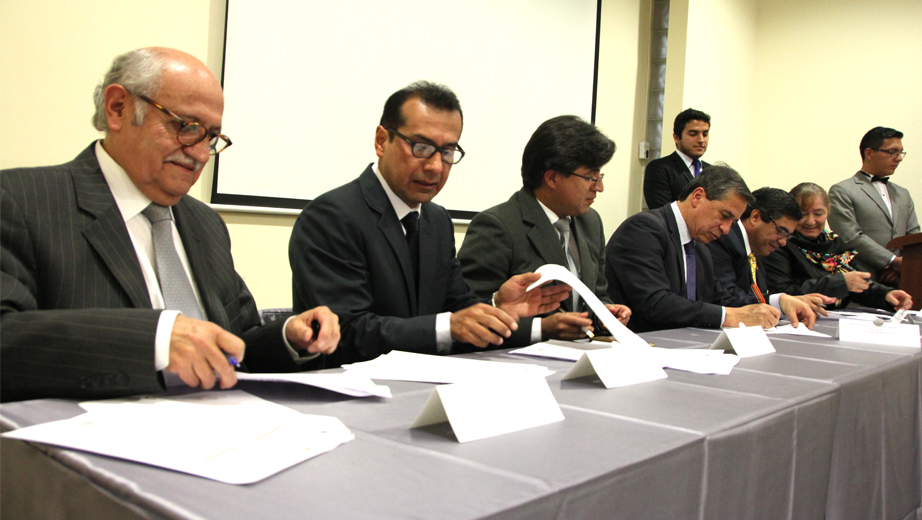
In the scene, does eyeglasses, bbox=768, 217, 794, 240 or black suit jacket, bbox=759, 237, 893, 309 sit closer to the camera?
eyeglasses, bbox=768, 217, 794, 240

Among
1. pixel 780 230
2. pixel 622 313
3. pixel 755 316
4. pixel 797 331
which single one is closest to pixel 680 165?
pixel 780 230

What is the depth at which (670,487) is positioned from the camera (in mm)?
855

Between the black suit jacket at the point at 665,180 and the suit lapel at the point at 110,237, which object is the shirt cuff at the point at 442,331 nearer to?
the suit lapel at the point at 110,237

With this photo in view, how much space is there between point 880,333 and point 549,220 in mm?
1121

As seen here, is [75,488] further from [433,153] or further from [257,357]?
[433,153]

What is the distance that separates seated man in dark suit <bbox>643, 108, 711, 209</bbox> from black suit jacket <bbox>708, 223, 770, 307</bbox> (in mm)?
1136

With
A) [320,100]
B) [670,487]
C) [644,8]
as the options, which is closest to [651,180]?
[644,8]

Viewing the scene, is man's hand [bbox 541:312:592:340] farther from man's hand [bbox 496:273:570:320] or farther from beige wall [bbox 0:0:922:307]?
beige wall [bbox 0:0:922:307]

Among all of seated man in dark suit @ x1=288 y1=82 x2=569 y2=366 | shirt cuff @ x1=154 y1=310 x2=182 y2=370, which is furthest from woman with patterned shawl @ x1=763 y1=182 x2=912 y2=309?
shirt cuff @ x1=154 y1=310 x2=182 y2=370

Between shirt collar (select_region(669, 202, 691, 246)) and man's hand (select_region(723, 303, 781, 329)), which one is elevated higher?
shirt collar (select_region(669, 202, 691, 246))

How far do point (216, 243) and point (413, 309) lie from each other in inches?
23.1

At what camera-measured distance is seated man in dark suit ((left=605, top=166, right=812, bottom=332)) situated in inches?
102

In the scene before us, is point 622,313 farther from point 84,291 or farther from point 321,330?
point 84,291

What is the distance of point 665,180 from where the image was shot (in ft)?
15.3
